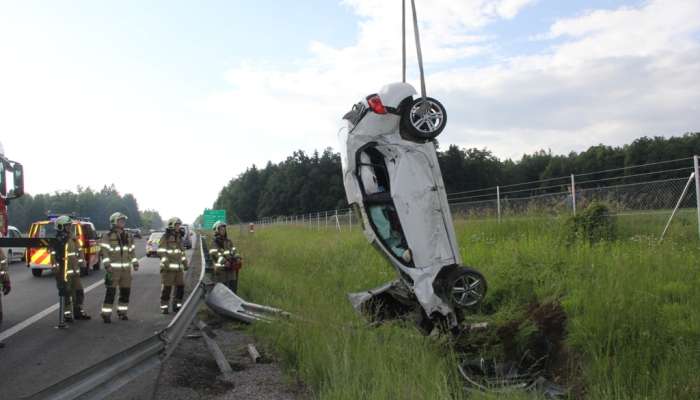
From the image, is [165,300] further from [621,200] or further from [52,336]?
[621,200]

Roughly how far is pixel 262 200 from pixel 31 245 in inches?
3542

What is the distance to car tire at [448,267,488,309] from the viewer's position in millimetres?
4426

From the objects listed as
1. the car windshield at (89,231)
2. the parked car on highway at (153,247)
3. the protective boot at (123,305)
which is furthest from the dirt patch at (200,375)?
the parked car on highway at (153,247)

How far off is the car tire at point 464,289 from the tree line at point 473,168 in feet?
77.8

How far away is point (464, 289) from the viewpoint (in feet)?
14.5

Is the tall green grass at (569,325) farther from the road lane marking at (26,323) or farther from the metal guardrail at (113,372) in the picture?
the road lane marking at (26,323)

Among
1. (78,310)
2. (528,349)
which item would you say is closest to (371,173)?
(528,349)

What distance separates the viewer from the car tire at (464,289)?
443cm

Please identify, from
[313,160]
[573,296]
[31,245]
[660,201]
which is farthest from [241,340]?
[313,160]

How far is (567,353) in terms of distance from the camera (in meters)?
5.47

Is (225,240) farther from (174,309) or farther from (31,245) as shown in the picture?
(31,245)

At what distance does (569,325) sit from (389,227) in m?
2.24

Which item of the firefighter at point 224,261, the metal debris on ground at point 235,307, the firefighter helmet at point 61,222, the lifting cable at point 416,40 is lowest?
the metal debris on ground at point 235,307

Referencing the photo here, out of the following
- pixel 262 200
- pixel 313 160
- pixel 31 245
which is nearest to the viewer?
pixel 31 245
